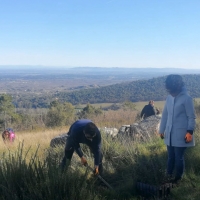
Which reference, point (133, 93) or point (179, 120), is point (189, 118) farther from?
point (133, 93)

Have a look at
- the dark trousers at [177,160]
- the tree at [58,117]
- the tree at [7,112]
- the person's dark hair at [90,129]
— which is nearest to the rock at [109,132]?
the person's dark hair at [90,129]

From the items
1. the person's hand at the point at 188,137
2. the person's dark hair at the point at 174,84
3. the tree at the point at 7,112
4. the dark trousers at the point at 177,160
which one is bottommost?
the tree at the point at 7,112

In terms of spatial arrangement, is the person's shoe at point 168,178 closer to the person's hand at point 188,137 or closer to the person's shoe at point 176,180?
the person's shoe at point 176,180

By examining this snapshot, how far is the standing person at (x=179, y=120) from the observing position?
415cm

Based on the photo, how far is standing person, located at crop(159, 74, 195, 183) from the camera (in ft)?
13.6

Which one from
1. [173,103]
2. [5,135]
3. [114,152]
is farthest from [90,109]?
[173,103]

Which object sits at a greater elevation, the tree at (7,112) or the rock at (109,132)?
the rock at (109,132)

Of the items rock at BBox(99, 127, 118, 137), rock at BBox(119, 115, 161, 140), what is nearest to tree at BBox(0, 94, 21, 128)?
rock at BBox(99, 127, 118, 137)

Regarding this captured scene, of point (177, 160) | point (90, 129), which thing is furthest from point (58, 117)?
point (177, 160)

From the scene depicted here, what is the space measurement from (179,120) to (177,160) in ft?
1.92

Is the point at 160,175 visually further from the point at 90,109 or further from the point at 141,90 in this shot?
the point at 141,90

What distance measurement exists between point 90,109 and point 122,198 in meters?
21.2

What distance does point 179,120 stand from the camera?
425 cm

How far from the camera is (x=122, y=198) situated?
407cm
